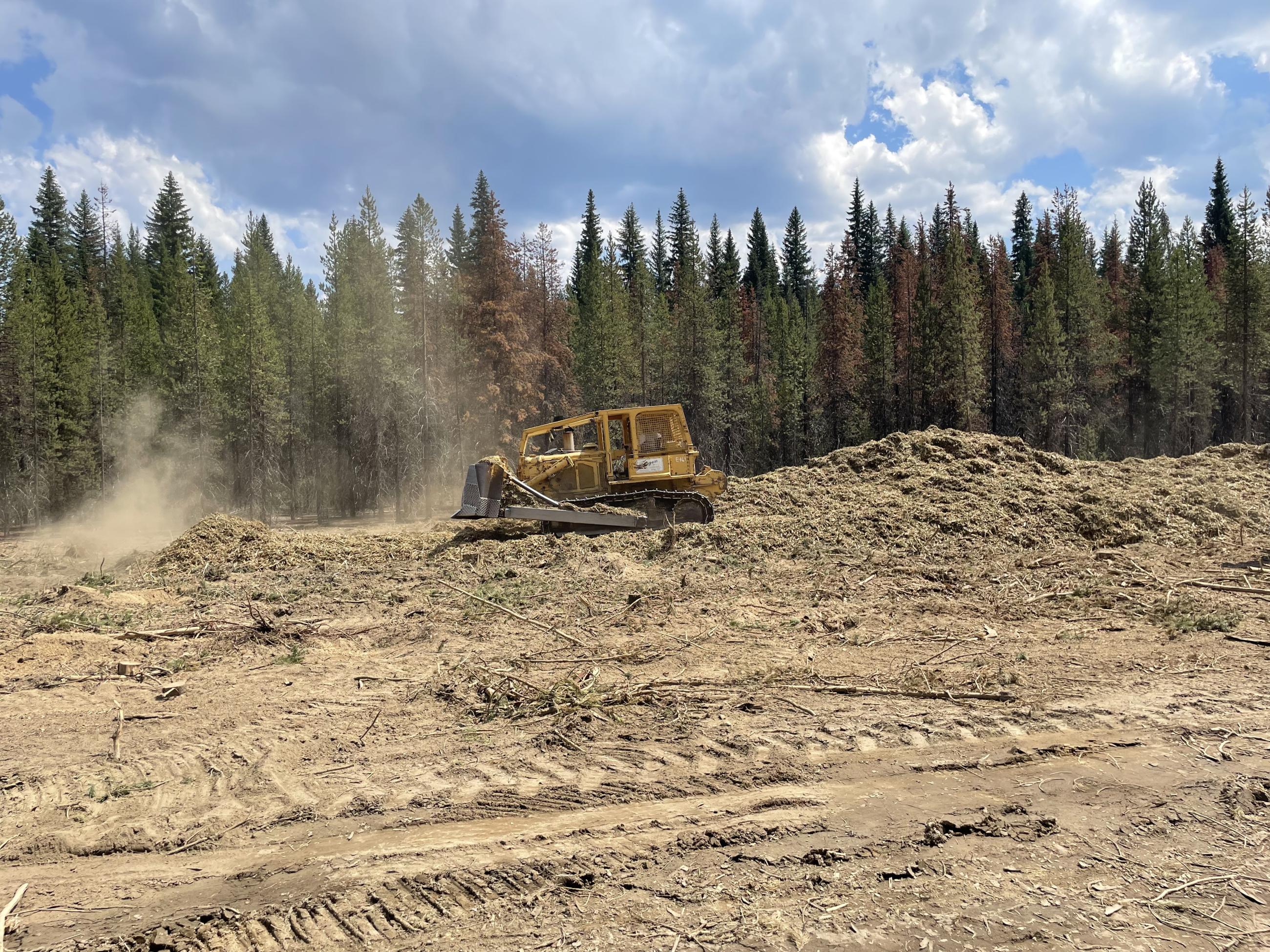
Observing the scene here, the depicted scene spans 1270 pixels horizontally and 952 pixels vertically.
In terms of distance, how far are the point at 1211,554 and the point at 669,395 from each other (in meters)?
34.3

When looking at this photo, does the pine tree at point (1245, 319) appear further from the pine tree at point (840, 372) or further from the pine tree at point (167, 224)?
the pine tree at point (167, 224)

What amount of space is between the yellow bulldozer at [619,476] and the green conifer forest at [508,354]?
59.1 feet

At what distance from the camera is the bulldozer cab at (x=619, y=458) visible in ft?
54.5

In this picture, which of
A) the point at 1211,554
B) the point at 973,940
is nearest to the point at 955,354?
the point at 1211,554

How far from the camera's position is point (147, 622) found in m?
10.1

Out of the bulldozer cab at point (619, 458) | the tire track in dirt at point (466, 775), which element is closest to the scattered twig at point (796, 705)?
the tire track in dirt at point (466, 775)

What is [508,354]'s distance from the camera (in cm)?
3434

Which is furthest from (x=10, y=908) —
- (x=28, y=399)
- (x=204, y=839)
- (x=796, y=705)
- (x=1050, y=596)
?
(x=28, y=399)

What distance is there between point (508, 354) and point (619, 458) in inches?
752

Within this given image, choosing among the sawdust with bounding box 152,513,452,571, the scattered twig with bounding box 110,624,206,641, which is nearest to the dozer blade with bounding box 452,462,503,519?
the sawdust with bounding box 152,513,452,571

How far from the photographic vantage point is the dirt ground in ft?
12.0

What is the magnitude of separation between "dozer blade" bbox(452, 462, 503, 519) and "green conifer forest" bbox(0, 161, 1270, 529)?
18.7m

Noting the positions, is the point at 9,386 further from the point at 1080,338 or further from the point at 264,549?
the point at 1080,338

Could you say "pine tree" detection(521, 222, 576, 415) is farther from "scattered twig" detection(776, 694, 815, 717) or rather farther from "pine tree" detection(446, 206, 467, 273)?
"scattered twig" detection(776, 694, 815, 717)
